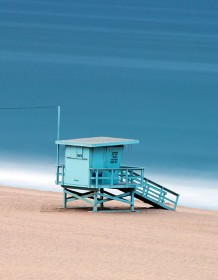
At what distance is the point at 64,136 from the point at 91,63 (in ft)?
208

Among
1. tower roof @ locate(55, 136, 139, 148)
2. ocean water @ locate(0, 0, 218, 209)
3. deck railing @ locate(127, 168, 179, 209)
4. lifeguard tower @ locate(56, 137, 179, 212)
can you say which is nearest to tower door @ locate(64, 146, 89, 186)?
lifeguard tower @ locate(56, 137, 179, 212)

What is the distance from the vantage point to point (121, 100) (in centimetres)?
9456

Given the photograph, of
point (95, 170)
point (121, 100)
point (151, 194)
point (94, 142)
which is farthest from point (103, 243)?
point (121, 100)

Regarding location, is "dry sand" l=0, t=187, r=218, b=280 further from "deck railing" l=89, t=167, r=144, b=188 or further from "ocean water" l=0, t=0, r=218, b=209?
"ocean water" l=0, t=0, r=218, b=209

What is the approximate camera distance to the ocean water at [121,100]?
57.9 m

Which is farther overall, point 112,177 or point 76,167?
point 76,167

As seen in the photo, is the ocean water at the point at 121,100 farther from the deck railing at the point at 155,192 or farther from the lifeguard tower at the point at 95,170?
the lifeguard tower at the point at 95,170

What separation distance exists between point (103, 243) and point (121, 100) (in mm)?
62802

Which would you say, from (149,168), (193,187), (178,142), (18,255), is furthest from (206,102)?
(18,255)

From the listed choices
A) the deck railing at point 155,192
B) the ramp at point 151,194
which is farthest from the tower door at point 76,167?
the deck railing at point 155,192

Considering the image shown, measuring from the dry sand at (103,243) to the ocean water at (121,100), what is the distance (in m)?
9.50

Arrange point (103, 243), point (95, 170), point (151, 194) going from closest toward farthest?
point (103, 243) → point (95, 170) → point (151, 194)

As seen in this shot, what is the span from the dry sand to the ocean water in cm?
950

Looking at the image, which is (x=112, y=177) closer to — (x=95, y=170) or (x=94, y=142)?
(x=95, y=170)
